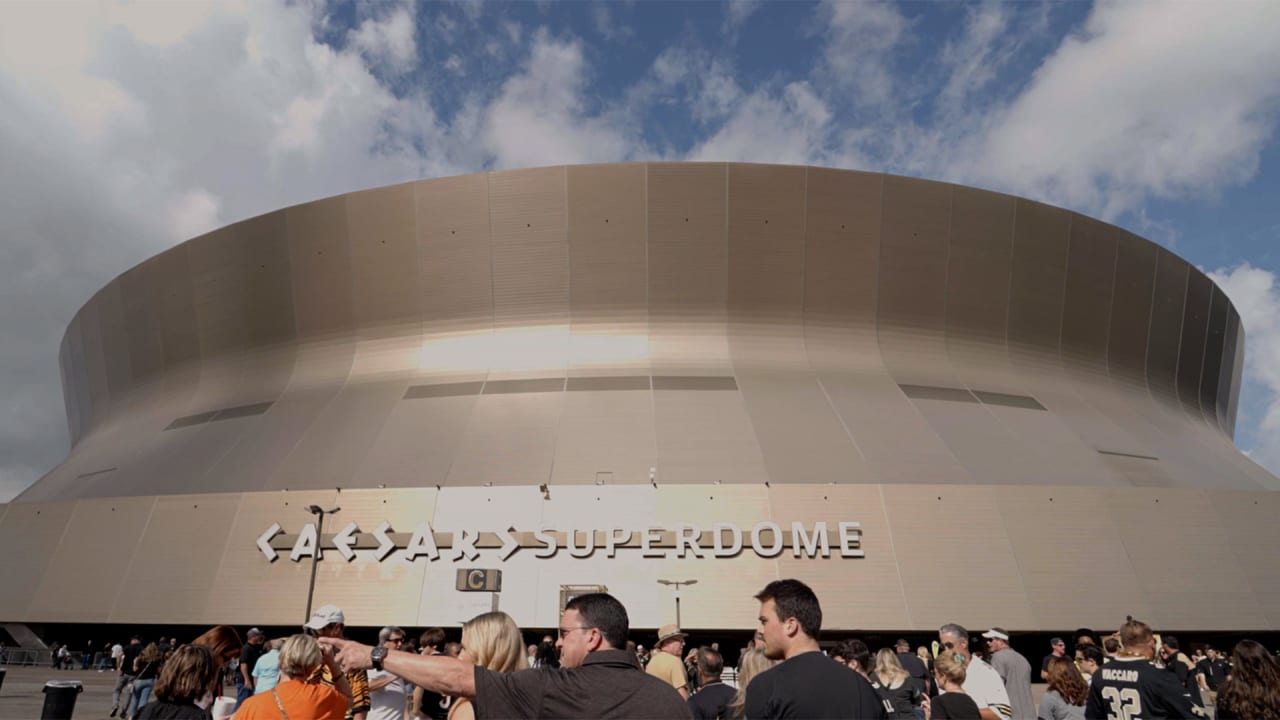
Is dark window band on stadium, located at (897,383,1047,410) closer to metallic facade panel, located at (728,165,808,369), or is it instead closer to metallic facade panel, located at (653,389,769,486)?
metallic facade panel, located at (728,165,808,369)

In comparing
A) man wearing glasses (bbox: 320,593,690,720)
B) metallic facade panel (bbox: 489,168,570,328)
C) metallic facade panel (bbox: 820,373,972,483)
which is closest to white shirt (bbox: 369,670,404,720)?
man wearing glasses (bbox: 320,593,690,720)

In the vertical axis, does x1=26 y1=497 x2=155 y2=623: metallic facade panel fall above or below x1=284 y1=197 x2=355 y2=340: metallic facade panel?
below

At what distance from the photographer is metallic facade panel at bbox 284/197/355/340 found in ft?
88.9

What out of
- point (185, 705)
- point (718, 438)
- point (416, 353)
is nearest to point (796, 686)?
point (185, 705)

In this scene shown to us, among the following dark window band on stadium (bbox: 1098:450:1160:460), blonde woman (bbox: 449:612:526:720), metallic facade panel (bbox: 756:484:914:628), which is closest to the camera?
blonde woman (bbox: 449:612:526:720)

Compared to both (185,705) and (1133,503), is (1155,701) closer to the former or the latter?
(185,705)

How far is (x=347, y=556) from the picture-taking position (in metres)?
20.7

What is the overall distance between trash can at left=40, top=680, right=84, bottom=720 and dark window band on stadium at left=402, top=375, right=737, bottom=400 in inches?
686

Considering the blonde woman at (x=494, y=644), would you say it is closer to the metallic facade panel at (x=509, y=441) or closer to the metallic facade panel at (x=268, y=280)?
the metallic facade panel at (x=509, y=441)

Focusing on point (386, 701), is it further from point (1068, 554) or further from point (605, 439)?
point (1068, 554)

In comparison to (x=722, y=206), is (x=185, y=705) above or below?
below

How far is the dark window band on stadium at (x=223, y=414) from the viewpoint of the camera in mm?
26683

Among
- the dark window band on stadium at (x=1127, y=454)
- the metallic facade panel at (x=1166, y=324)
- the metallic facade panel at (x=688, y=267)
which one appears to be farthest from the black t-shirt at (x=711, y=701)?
the metallic facade panel at (x=1166, y=324)

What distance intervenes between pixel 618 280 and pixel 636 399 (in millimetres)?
4362
